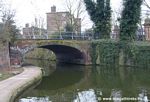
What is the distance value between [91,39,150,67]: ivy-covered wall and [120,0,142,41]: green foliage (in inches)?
48.7

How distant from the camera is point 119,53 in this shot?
132 ft

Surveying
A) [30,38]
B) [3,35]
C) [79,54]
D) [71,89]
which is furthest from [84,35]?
[71,89]

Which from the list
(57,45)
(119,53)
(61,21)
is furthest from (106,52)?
(61,21)

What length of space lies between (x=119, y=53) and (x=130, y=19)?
13.5 ft

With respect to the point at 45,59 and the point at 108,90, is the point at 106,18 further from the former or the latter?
the point at 108,90

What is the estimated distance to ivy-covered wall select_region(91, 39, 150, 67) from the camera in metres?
37.3

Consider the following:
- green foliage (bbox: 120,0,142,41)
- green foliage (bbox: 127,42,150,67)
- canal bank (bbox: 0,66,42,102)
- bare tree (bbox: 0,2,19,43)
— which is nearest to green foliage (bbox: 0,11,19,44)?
bare tree (bbox: 0,2,19,43)

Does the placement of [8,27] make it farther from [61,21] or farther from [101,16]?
[61,21]

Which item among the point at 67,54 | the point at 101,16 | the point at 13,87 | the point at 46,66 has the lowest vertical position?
the point at 46,66

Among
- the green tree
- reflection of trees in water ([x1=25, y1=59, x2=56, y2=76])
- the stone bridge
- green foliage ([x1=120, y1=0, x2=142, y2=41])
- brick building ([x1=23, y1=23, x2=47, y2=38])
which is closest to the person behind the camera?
reflection of trees in water ([x1=25, y1=59, x2=56, y2=76])

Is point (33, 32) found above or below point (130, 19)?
below

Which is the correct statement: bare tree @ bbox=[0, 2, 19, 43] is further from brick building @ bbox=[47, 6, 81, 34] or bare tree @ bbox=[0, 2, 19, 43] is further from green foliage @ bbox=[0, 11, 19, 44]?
brick building @ bbox=[47, 6, 81, 34]

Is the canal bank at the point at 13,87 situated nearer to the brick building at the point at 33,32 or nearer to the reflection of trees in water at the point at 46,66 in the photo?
the reflection of trees in water at the point at 46,66

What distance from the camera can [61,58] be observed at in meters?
51.2
